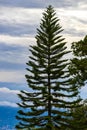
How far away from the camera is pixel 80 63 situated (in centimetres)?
5072

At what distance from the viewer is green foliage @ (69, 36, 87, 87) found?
167 ft

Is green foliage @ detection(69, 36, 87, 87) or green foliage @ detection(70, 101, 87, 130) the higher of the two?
green foliage @ detection(69, 36, 87, 87)

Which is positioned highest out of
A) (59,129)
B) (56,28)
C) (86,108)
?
(56,28)

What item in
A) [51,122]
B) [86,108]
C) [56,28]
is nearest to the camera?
[51,122]

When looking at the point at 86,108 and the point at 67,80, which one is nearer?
the point at 67,80

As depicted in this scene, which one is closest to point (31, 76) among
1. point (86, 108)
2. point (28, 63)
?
point (28, 63)

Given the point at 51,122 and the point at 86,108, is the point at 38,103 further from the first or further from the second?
the point at 86,108

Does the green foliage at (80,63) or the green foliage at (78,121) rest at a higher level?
the green foliage at (80,63)

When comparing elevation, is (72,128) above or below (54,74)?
below

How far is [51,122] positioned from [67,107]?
3495 mm

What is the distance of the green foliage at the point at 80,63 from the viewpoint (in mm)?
50875

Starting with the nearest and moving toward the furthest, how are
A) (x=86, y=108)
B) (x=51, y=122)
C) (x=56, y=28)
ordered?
1. (x=51, y=122)
2. (x=56, y=28)
3. (x=86, y=108)

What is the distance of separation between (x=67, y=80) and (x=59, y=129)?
5.07 metres

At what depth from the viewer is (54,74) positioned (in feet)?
157
